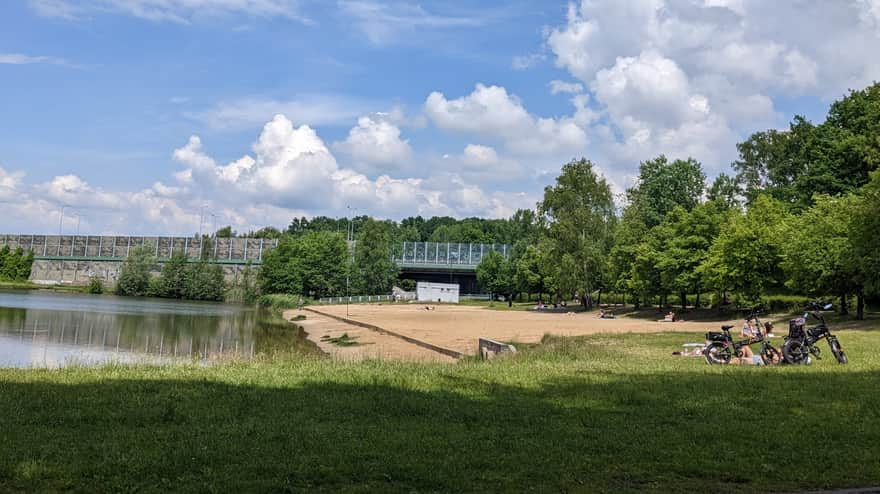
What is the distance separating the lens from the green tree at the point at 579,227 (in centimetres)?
8438

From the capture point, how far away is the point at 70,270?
16825 cm

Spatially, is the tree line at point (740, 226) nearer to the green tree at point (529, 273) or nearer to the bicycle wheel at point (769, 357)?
the green tree at point (529, 273)

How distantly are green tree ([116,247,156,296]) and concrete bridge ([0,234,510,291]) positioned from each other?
62.7ft

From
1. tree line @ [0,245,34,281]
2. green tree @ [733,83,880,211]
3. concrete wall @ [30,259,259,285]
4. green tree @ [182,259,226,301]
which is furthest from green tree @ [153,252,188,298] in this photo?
green tree @ [733,83,880,211]

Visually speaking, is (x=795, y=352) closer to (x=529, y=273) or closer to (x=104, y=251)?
(x=529, y=273)

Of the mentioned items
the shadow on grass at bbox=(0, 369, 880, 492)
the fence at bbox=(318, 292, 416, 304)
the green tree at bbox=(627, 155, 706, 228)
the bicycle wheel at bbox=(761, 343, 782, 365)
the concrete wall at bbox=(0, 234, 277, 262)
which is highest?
the green tree at bbox=(627, 155, 706, 228)

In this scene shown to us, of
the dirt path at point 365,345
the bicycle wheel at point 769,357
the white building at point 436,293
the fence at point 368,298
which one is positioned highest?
the white building at point 436,293

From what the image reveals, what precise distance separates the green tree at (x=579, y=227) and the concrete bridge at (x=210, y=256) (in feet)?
222

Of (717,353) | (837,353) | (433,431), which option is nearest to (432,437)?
(433,431)

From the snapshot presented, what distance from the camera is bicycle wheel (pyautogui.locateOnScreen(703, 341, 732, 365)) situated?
18.4m

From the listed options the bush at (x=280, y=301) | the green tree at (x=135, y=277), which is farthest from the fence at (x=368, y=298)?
the green tree at (x=135, y=277)

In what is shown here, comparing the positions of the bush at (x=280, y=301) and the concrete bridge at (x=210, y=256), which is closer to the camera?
the bush at (x=280, y=301)

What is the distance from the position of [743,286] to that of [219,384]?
4801 cm

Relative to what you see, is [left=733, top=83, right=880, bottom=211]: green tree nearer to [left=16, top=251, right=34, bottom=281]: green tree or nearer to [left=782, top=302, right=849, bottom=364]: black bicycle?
[left=782, top=302, right=849, bottom=364]: black bicycle
